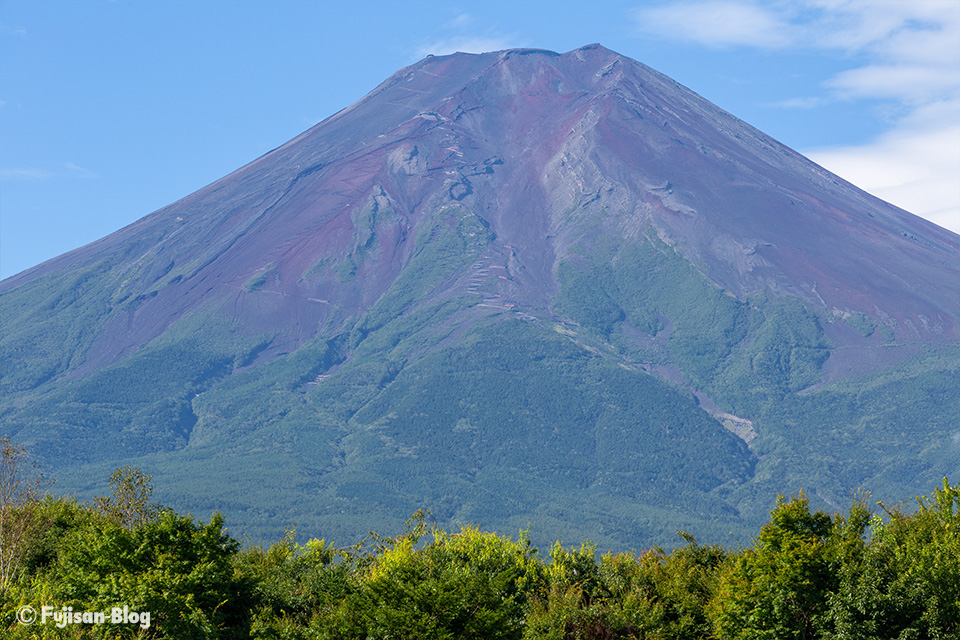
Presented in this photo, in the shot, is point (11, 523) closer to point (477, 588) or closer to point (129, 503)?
point (129, 503)

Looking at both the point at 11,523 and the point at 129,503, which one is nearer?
the point at 11,523

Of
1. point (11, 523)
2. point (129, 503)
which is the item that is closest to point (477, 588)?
point (11, 523)

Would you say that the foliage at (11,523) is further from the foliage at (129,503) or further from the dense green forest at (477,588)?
the foliage at (129,503)

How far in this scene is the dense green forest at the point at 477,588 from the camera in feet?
88.3

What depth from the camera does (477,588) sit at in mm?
26281

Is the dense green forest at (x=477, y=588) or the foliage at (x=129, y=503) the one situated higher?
the foliage at (x=129, y=503)

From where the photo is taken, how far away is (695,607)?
1423 inches

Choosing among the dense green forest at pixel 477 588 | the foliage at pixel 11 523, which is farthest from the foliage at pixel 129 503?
the dense green forest at pixel 477 588

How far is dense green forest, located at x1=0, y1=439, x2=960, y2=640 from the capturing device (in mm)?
26922

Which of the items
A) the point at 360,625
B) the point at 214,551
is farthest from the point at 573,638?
the point at 214,551

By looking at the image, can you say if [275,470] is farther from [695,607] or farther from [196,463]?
[695,607]

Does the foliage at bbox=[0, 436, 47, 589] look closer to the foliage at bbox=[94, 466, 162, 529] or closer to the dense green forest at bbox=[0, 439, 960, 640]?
the dense green forest at bbox=[0, 439, 960, 640]

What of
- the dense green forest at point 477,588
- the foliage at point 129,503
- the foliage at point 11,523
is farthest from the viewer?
the foliage at point 129,503

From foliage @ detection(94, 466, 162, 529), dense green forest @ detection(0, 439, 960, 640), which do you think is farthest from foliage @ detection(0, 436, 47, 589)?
foliage @ detection(94, 466, 162, 529)
